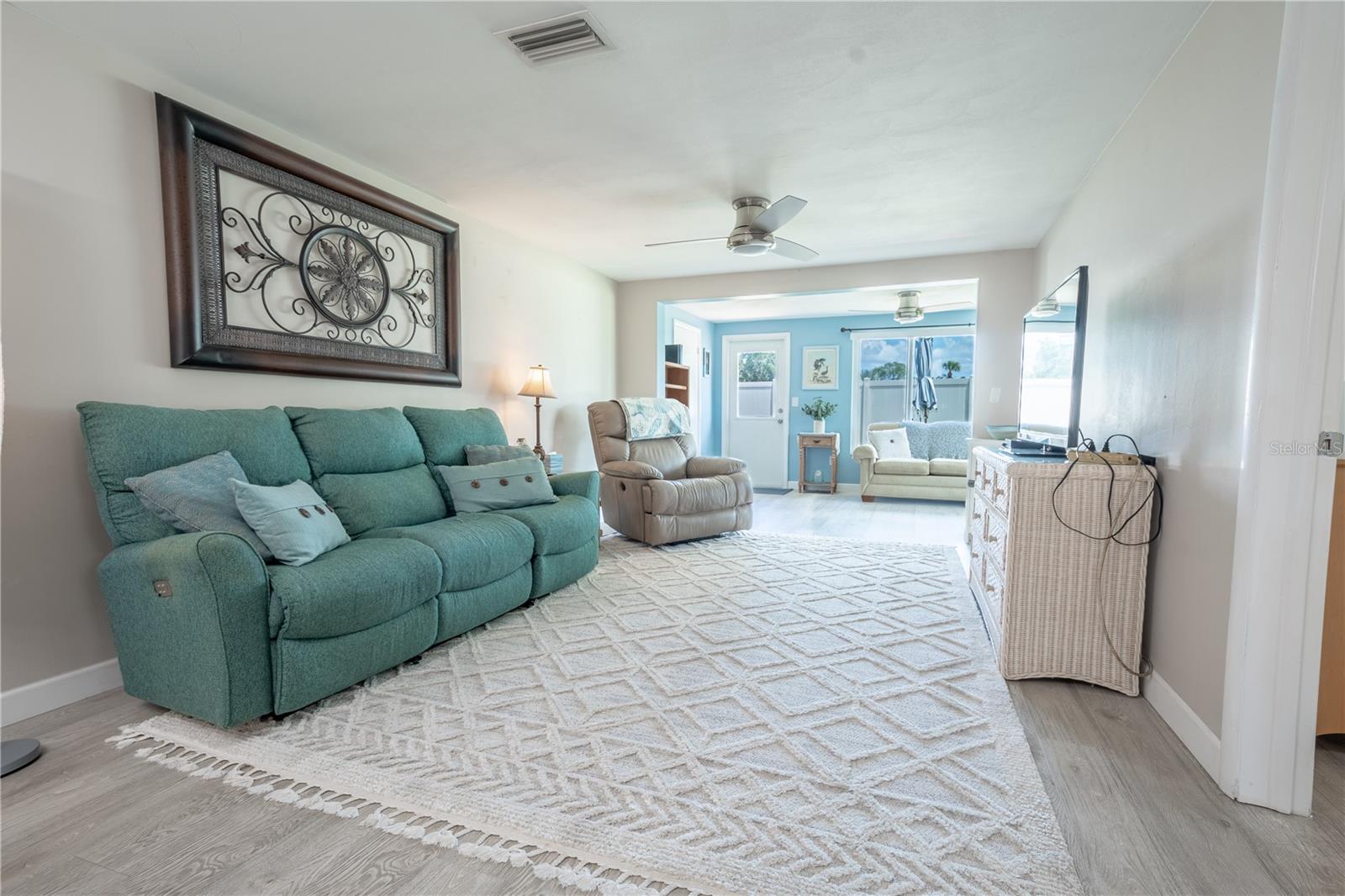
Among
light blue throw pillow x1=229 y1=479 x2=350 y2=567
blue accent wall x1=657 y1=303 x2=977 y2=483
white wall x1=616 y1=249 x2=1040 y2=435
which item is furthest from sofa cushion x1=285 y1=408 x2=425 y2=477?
blue accent wall x1=657 y1=303 x2=977 y2=483

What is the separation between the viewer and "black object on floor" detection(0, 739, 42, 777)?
5.31 ft

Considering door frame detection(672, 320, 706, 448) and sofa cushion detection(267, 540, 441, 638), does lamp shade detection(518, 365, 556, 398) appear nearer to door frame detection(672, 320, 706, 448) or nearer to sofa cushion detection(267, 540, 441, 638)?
sofa cushion detection(267, 540, 441, 638)

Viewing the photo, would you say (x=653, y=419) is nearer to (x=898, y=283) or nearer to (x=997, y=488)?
(x=898, y=283)

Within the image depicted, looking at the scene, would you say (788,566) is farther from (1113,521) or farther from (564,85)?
(564,85)

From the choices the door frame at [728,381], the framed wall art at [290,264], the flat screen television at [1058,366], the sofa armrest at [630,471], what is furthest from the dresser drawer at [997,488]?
the door frame at [728,381]

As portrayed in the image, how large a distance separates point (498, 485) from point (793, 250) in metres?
2.44

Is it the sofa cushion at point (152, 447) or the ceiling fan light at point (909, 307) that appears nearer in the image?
the sofa cushion at point (152, 447)

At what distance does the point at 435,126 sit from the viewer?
2646 millimetres

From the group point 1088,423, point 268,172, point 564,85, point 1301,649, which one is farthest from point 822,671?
point 268,172

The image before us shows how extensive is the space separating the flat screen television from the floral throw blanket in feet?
8.55

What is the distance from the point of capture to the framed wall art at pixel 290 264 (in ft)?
7.61

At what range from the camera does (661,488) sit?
409 cm

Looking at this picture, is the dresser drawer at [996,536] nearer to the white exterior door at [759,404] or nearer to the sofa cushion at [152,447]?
the sofa cushion at [152,447]

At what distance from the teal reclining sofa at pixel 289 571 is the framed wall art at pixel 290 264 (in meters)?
0.37
